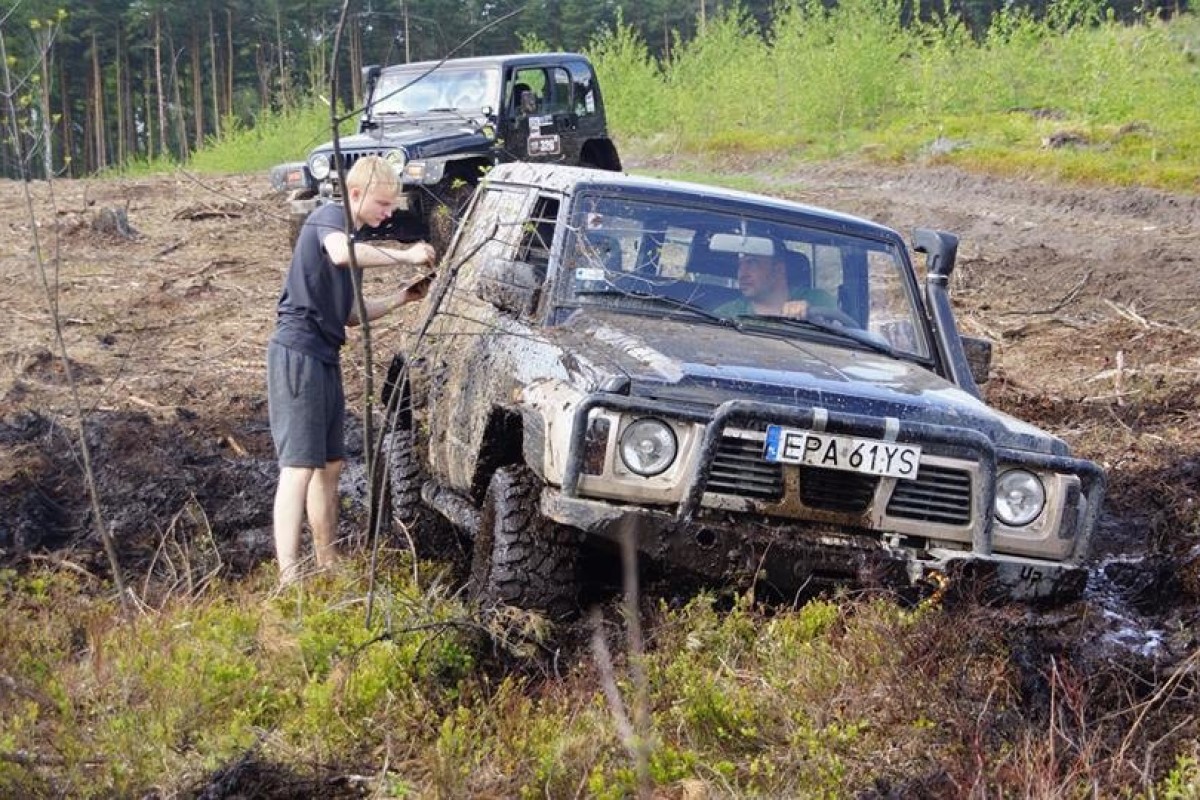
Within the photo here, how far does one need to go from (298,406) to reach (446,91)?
9.55m

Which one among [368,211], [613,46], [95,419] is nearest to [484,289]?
[368,211]

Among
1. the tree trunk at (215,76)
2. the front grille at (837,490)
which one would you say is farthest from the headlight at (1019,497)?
the tree trunk at (215,76)

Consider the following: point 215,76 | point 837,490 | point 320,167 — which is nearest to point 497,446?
point 837,490

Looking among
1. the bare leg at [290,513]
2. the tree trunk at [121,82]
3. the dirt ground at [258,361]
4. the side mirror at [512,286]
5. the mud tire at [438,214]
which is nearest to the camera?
the side mirror at [512,286]

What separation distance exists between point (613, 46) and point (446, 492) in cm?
3016

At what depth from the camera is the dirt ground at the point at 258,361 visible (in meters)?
6.54

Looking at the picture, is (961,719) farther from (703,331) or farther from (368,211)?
(368,211)

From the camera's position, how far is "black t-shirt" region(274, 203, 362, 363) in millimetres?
5676

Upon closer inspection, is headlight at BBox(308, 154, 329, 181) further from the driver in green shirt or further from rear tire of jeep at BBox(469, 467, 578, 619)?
rear tire of jeep at BBox(469, 467, 578, 619)

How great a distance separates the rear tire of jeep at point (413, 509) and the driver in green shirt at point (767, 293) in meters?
1.64

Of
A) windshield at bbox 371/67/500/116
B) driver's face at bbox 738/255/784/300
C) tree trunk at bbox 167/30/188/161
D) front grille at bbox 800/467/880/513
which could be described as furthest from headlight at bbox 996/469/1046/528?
windshield at bbox 371/67/500/116

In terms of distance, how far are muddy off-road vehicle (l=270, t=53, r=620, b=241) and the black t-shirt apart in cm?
695

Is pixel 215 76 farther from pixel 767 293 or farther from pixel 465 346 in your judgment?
pixel 767 293

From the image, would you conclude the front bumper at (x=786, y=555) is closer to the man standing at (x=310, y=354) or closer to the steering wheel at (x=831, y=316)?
the steering wheel at (x=831, y=316)
